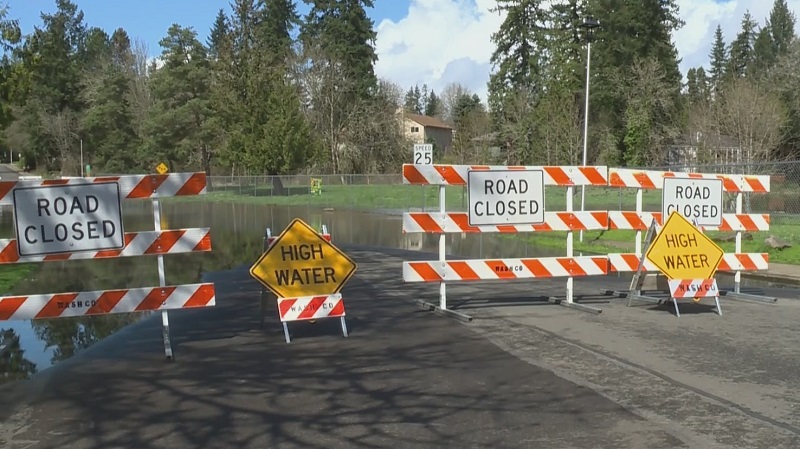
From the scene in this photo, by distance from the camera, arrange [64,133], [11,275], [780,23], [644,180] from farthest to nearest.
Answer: [780,23], [64,133], [11,275], [644,180]

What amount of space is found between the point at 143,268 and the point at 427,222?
31.0 feet

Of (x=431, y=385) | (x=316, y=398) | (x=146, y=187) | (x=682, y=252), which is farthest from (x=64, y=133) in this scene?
(x=431, y=385)

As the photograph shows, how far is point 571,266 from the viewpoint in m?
10.2

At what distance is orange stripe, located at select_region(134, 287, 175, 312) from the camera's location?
25.9 ft

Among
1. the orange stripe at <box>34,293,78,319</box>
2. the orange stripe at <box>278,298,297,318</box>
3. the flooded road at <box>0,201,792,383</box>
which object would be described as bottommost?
the flooded road at <box>0,201,792,383</box>

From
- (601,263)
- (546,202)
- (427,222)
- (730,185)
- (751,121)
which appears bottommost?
(546,202)

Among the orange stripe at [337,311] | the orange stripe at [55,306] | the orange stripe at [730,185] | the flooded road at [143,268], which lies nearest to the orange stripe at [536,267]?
the orange stripe at [337,311]

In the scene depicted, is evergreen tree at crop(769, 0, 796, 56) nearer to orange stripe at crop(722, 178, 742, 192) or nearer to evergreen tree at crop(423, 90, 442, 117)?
evergreen tree at crop(423, 90, 442, 117)

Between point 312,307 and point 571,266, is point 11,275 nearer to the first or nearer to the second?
point 312,307

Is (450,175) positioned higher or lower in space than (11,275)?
higher

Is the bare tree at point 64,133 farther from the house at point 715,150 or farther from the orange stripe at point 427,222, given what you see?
the orange stripe at point 427,222

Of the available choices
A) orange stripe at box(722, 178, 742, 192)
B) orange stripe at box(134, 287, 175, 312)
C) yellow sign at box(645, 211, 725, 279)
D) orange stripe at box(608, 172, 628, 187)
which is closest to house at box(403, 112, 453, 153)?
orange stripe at box(722, 178, 742, 192)

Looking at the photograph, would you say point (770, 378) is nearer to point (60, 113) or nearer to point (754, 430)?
point (754, 430)

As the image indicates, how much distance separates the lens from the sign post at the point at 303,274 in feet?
28.4
